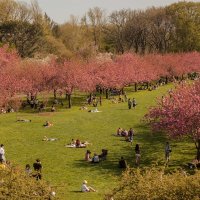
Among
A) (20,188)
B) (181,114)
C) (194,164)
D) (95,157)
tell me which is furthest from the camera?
(95,157)

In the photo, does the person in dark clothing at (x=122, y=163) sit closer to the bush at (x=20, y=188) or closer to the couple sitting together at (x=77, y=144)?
the couple sitting together at (x=77, y=144)

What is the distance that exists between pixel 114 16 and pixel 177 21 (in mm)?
20693

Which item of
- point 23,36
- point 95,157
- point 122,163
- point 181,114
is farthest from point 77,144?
point 23,36

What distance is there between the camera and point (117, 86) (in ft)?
260

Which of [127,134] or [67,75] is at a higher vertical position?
[67,75]

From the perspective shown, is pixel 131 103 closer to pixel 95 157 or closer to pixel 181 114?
pixel 181 114

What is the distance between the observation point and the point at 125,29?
13362cm

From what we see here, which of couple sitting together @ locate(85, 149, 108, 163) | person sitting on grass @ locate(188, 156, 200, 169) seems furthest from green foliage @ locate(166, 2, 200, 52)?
person sitting on grass @ locate(188, 156, 200, 169)

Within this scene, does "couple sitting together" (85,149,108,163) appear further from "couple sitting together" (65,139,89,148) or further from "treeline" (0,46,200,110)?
"treeline" (0,46,200,110)

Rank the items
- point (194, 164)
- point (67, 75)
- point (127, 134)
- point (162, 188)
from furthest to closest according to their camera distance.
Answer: point (67, 75) → point (127, 134) → point (194, 164) → point (162, 188)

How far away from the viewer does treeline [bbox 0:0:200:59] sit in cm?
11694

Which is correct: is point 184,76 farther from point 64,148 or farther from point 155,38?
point 64,148

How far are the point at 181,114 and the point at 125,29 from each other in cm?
9790

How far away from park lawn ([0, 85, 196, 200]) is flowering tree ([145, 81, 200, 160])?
9.67 feet
